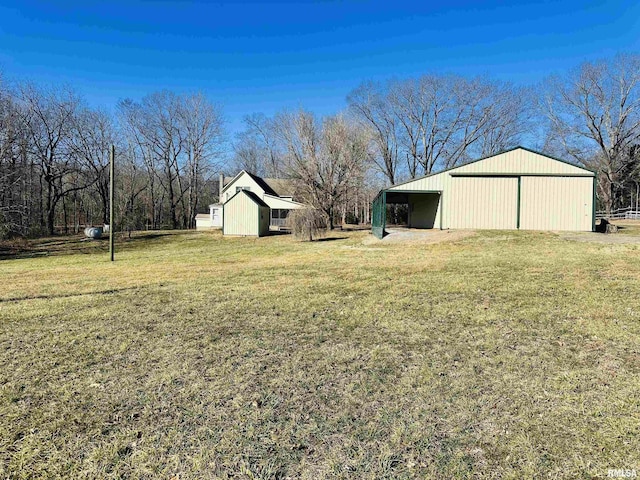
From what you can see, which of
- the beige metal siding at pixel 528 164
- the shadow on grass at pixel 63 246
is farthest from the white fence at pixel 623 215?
the shadow on grass at pixel 63 246

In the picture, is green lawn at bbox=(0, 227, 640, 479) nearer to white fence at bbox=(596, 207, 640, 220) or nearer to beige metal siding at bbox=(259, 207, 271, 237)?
beige metal siding at bbox=(259, 207, 271, 237)

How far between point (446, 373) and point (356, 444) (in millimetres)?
1317

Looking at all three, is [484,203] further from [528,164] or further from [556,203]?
[556,203]

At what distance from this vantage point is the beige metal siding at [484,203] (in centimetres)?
1722

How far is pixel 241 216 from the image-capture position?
86.9 ft

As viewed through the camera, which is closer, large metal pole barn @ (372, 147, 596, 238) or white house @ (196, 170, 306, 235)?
large metal pole barn @ (372, 147, 596, 238)

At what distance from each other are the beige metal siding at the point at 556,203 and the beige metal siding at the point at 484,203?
51cm

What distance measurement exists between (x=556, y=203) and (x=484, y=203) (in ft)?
10.2

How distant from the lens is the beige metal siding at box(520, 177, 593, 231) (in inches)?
659

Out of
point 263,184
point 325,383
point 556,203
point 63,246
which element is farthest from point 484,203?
point 63,246

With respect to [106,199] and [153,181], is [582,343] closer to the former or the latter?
[106,199]

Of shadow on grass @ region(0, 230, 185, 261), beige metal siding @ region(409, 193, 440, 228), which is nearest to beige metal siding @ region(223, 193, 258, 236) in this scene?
shadow on grass @ region(0, 230, 185, 261)

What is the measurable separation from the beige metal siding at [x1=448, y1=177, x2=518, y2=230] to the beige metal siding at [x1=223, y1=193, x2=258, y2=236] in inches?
550

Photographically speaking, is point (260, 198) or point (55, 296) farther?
point (260, 198)
